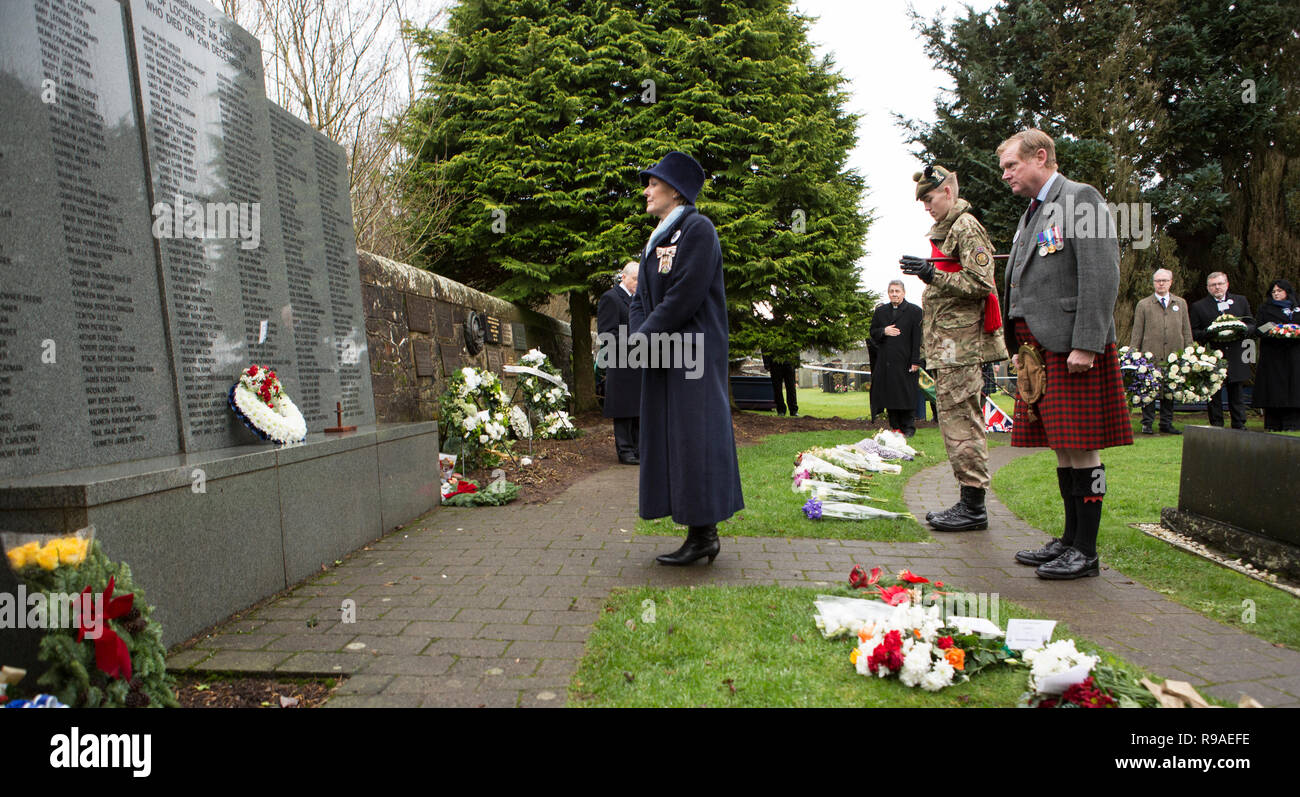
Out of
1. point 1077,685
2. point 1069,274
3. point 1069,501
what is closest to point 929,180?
point 1069,274

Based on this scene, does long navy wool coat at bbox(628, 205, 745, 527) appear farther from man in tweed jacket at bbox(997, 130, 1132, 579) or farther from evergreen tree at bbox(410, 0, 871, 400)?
evergreen tree at bbox(410, 0, 871, 400)

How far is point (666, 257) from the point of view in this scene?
4082 mm

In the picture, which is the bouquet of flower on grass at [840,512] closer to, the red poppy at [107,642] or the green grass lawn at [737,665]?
the green grass lawn at [737,665]

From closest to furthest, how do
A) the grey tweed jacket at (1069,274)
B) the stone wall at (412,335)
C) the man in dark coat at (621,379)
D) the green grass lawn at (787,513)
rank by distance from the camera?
the grey tweed jacket at (1069,274) → the green grass lawn at (787,513) → the stone wall at (412,335) → the man in dark coat at (621,379)

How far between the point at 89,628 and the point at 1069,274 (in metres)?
4.71

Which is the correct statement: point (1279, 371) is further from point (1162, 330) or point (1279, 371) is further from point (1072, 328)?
point (1072, 328)

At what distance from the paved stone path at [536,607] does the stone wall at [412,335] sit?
218 cm

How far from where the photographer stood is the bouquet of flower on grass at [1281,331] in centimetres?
962

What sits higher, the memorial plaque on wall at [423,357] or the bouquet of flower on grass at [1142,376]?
the memorial plaque on wall at [423,357]

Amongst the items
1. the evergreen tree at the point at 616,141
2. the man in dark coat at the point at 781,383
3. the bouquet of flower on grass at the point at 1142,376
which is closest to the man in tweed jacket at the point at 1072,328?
the bouquet of flower on grass at the point at 1142,376

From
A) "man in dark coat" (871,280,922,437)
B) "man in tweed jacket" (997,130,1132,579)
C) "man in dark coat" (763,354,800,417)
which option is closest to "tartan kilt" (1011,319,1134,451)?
"man in tweed jacket" (997,130,1132,579)

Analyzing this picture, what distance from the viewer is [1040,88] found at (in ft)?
52.2

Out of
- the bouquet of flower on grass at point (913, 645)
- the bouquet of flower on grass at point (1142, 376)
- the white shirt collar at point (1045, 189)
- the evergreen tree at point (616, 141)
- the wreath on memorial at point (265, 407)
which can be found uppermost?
the evergreen tree at point (616, 141)

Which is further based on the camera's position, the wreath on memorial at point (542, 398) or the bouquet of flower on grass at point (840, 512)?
the wreath on memorial at point (542, 398)
